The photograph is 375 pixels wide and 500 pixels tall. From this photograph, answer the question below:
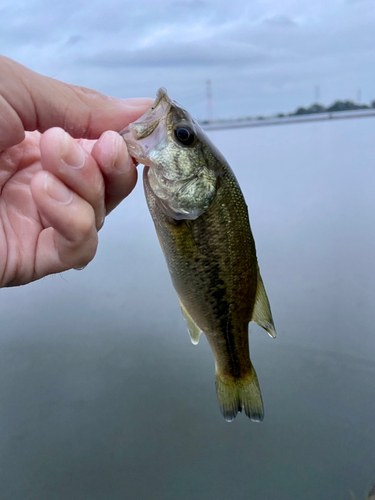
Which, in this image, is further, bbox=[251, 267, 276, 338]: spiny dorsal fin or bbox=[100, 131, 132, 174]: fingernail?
bbox=[251, 267, 276, 338]: spiny dorsal fin

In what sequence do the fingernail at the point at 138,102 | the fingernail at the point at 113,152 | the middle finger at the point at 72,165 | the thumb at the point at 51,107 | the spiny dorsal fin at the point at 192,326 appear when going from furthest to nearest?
the spiny dorsal fin at the point at 192,326 < the fingernail at the point at 138,102 < the thumb at the point at 51,107 < the fingernail at the point at 113,152 < the middle finger at the point at 72,165

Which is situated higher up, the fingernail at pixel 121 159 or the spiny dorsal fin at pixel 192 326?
the fingernail at pixel 121 159

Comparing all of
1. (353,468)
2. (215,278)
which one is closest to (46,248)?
(215,278)

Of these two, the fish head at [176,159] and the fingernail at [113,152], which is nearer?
the fingernail at [113,152]

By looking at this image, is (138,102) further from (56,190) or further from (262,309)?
(262,309)

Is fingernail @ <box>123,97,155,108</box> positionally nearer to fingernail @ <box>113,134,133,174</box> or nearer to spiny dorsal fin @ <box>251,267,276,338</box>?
fingernail @ <box>113,134,133,174</box>

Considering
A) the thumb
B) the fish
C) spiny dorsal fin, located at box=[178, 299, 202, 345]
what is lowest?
spiny dorsal fin, located at box=[178, 299, 202, 345]

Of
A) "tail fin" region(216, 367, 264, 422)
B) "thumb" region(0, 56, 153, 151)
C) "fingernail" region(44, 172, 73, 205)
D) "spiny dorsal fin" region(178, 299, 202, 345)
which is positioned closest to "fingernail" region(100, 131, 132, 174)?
"fingernail" region(44, 172, 73, 205)

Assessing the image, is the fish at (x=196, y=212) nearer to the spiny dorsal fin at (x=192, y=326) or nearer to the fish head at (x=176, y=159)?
the fish head at (x=176, y=159)

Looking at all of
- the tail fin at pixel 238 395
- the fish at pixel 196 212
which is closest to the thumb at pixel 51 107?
the fish at pixel 196 212
